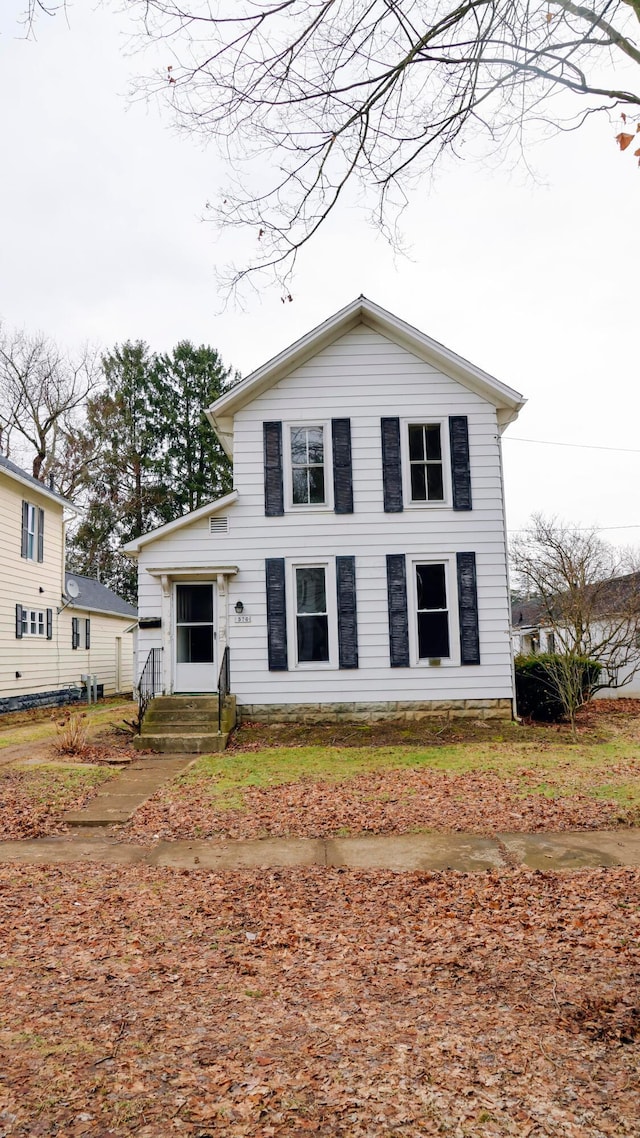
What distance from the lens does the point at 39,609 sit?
1970cm

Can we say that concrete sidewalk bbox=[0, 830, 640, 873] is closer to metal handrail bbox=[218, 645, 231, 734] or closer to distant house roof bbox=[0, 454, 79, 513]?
metal handrail bbox=[218, 645, 231, 734]

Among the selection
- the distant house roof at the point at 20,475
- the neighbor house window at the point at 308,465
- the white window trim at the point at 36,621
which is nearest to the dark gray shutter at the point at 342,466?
the neighbor house window at the point at 308,465

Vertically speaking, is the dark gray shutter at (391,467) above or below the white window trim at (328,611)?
above

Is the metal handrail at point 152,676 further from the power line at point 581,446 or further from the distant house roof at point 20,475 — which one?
→ the power line at point 581,446

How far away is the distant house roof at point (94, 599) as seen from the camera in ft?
74.5

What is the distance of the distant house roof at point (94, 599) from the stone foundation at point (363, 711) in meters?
11.0

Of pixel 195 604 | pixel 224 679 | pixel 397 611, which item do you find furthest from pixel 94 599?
pixel 397 611

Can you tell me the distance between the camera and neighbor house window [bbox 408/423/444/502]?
13.7 m

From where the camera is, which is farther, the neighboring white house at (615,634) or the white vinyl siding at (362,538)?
the neighboring white house at (615,634)

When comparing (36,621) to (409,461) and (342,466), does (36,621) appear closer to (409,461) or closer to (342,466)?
(342,466)

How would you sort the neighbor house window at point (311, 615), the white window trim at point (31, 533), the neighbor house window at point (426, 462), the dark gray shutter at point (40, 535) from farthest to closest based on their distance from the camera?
the dark gray shutter at point (40, 535)
the white window trim at point (31, 533)
the neighbor house window at point (426, 462)
the neighbor house window at point (311, 615)

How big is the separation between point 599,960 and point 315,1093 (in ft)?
6.50

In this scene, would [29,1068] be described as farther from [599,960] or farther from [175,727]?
[175,727]

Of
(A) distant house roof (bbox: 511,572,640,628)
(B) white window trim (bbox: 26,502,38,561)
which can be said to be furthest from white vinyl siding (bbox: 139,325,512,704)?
(B) white window trim (bbox: 26,502,38,561)
